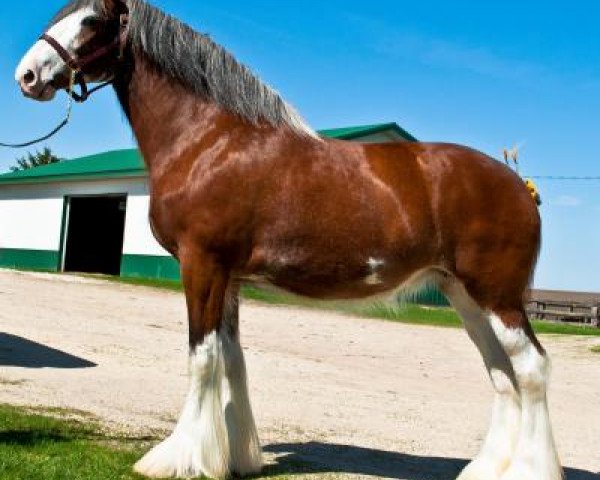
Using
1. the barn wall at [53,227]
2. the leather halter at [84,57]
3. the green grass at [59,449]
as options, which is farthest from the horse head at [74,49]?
the barn wall at [53,227]

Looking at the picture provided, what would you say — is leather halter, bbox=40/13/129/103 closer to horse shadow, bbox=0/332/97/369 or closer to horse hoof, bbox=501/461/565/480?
horse hoof, bbox=501/461/565/480

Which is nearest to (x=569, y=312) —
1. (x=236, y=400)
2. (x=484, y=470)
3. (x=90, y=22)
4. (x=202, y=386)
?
(x=484, y=470)

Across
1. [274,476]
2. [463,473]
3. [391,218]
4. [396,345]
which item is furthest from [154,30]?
[396,345]

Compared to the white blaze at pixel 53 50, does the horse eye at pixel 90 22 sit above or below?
above

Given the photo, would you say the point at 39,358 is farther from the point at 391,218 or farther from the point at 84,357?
the point at 391,218

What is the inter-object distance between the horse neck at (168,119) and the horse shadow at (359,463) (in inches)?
80.4

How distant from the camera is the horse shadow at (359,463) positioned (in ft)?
15.6

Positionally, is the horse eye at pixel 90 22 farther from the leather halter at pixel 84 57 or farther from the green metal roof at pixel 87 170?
the green metal roof at pixel 87 170

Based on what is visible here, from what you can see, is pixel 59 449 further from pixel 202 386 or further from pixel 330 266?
pixel 330 266

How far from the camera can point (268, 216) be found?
4262 millimetres

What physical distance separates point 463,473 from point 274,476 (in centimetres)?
116

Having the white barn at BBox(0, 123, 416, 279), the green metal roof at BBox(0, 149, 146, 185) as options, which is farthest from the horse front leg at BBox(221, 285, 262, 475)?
the green metal roof at BBox(0, 149, 146, 185)

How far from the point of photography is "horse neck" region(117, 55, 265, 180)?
4496 millimetres

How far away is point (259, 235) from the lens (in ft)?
14.0
